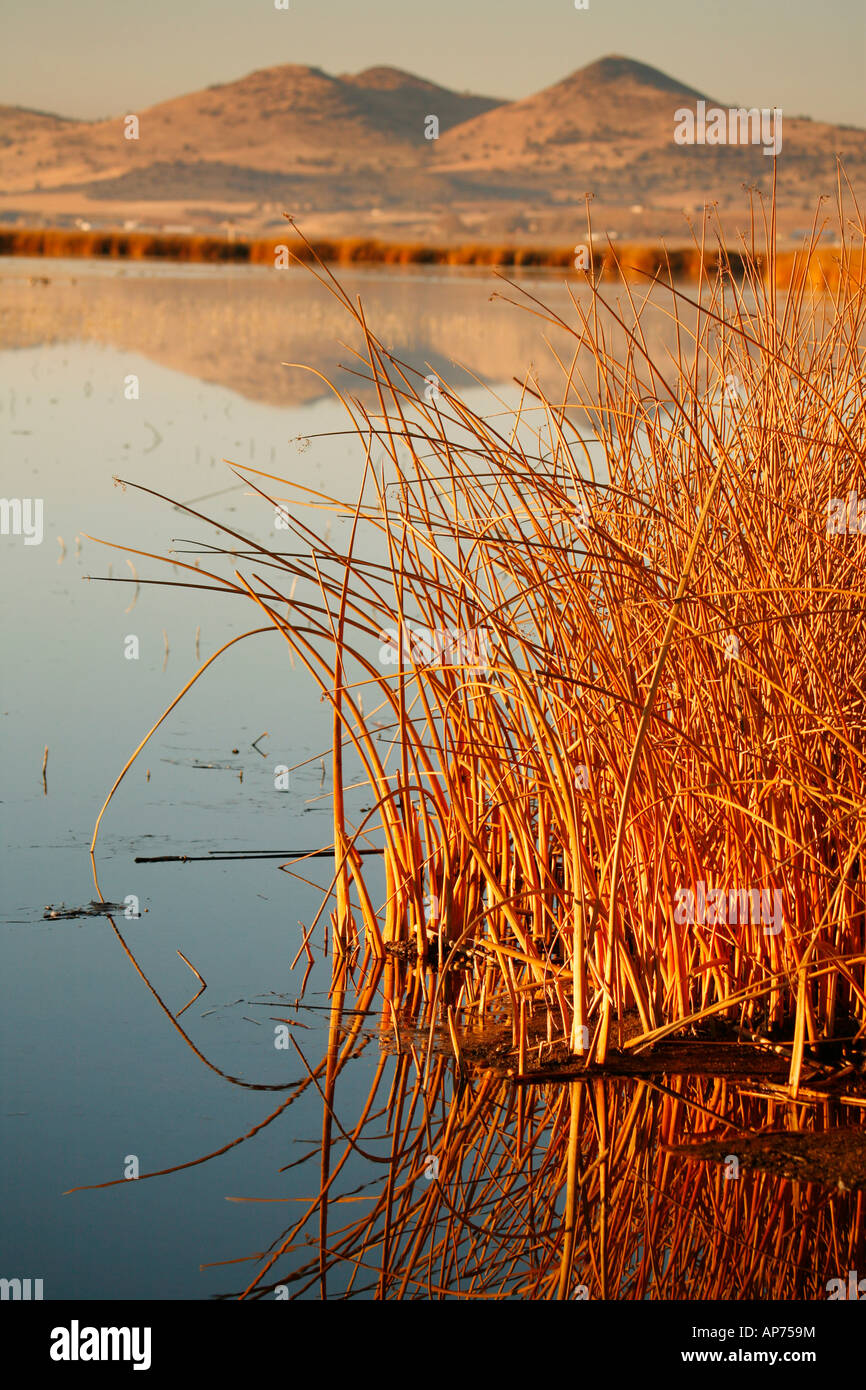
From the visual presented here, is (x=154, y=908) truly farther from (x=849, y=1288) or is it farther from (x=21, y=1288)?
(x=849, y=1288)

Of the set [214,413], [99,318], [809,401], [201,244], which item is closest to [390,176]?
[201,244]

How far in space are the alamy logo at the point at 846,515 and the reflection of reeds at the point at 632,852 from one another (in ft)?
0.11

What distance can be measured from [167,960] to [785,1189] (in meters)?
1.51

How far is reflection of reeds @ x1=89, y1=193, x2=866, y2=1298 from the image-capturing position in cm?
244

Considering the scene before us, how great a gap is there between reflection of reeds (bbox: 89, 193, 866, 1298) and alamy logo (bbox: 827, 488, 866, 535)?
34 mm

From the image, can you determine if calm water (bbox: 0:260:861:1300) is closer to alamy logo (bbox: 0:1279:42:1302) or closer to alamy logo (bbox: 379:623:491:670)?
alamy logo (bbox: 0:1279:42:1302)

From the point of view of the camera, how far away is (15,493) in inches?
384

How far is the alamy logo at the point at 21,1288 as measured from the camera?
2.23m

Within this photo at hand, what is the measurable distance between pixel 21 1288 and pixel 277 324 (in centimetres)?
2341

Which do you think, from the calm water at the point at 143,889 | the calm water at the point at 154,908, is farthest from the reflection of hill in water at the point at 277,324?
the calm water at the point at 154,908

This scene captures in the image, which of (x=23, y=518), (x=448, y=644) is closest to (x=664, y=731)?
(x=448, y=644)

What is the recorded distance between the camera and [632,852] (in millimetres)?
3137
